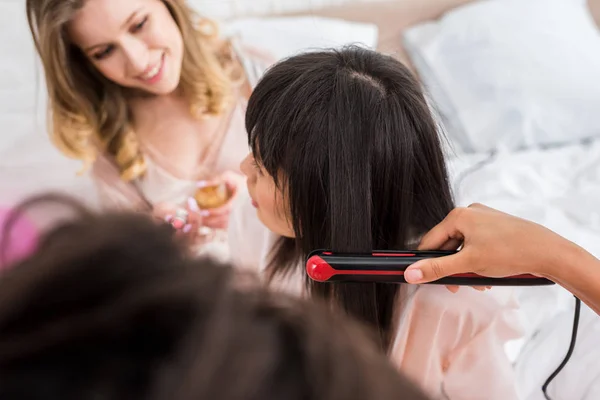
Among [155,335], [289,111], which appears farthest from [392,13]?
[155,335]

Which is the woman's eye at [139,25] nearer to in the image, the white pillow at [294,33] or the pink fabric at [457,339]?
the white pillow at [294,33]

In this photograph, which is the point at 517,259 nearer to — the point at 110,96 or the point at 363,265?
the point at 363,265

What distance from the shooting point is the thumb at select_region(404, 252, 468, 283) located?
1.58ft

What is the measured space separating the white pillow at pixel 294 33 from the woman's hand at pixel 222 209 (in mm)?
302

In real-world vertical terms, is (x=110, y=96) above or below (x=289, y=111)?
below

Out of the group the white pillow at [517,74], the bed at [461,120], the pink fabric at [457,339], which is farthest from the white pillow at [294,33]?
the pink fabric at [457,339]

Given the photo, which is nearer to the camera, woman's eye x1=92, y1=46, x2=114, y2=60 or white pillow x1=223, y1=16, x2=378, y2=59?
woman's eye x1=92, y1=46, x2=114, y2=60

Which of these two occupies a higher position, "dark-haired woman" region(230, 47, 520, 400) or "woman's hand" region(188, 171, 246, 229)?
"dark-haired woman" region(230, 47, 520, 400)

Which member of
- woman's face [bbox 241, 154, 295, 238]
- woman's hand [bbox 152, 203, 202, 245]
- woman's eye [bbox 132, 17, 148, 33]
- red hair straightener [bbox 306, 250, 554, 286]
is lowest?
woman's hand [bbox 152, 203, 202, 245]

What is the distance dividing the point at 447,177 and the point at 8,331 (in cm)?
50

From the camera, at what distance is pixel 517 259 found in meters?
0.50

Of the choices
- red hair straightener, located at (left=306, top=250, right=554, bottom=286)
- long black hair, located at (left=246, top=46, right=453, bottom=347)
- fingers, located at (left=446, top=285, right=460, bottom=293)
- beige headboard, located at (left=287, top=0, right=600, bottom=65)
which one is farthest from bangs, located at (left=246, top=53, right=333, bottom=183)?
beige headboard, located at (left=287, top=0, right=600, bottom=65)

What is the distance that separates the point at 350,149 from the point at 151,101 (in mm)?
668

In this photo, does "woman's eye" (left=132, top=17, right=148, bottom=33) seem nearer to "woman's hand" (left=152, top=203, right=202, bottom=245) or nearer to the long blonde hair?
the long blonde hair
